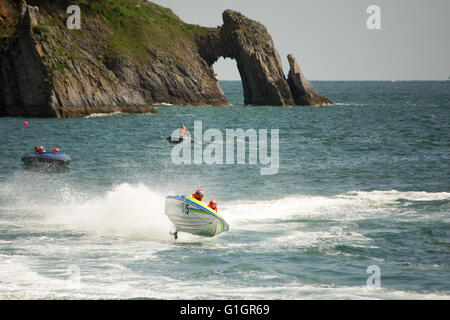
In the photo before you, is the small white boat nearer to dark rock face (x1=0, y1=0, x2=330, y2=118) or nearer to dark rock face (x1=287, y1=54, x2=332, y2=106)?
dark rock face (x1=0, y1=0, x2=330, y2=118)

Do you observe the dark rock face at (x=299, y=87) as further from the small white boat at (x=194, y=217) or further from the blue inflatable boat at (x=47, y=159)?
the small white boat at (x=194, y=217)

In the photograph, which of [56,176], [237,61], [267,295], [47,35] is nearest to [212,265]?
[267,295]

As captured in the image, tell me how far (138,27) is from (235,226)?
108 meters

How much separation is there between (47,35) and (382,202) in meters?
67.4

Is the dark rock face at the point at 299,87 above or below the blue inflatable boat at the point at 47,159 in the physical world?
above

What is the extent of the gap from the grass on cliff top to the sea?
66.4m

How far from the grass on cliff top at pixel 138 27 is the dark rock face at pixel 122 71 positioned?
1.12 metres

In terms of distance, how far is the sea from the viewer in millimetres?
19547

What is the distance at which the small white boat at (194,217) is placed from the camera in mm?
24875

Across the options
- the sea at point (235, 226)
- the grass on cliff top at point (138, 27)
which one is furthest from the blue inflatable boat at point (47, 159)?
the grass on cliff top at point (138, 27)

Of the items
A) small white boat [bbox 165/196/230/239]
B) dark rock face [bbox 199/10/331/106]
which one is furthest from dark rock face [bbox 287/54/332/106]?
small white boat [bbox 165/196/230/239]

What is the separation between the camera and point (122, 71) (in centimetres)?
11300

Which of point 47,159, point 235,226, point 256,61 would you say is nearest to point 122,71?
point 256,61
